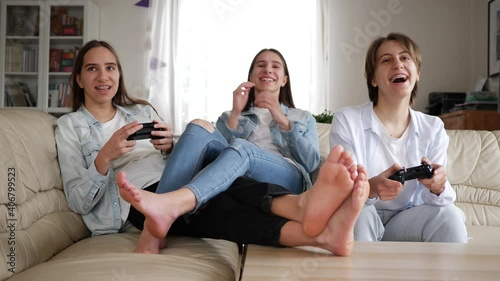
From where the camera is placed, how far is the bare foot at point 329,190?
3.67 ft

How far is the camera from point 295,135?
6.11ft

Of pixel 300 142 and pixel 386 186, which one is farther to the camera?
pixel 300 142

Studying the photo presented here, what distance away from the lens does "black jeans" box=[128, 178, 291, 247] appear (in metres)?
1.26

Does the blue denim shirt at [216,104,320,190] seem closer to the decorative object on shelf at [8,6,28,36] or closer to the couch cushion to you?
the couch cushion

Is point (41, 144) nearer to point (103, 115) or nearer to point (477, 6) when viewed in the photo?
point (103, 115)

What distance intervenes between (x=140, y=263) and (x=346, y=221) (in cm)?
44

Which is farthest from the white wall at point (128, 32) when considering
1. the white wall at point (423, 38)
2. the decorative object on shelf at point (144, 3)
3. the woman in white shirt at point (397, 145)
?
the woman in white shirt at point (397, 145)

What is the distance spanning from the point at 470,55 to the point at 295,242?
12.9 feet

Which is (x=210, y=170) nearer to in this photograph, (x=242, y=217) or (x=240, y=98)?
(x=242, y=217)

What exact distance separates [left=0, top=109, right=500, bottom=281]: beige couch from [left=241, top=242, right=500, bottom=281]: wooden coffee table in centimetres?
16

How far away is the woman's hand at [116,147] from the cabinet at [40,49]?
3.28m

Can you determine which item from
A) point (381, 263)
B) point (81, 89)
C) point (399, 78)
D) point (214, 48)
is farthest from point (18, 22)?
point (381, 263)

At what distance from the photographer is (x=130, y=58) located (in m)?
4.92

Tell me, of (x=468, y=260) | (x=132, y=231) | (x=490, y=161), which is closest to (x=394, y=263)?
(x=468, y=260)
